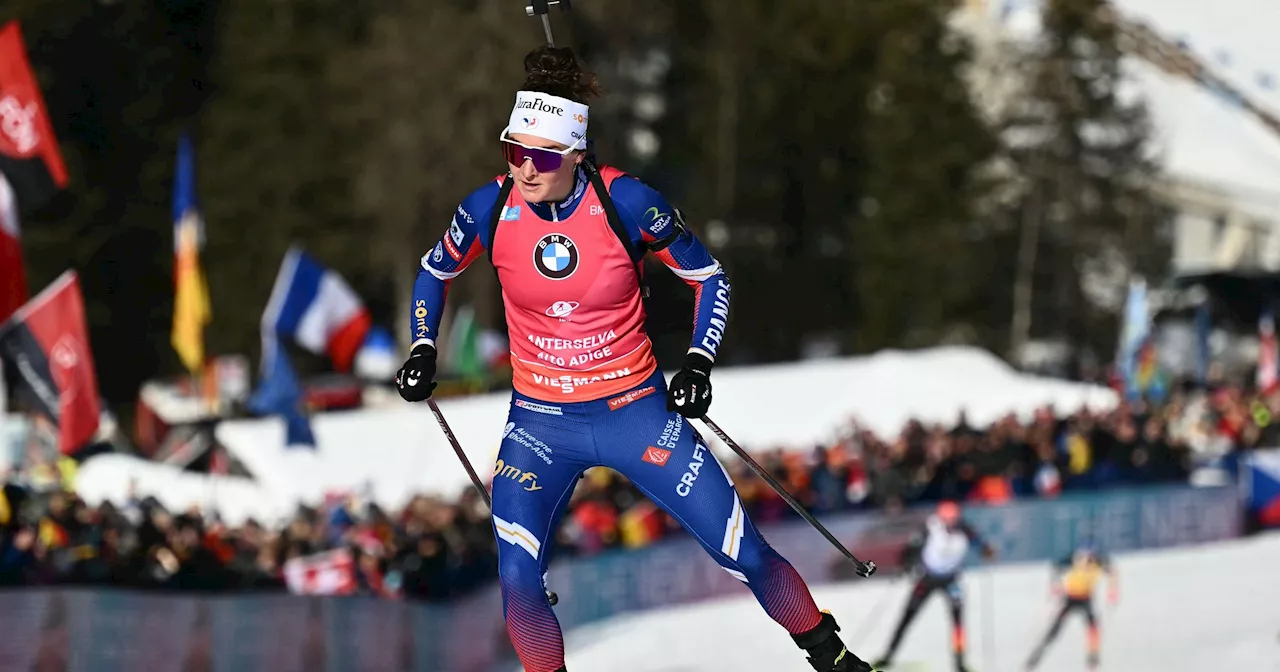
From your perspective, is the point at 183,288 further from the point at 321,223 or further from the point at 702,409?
the point at 321,223

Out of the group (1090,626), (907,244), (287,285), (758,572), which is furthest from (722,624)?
(907,244)

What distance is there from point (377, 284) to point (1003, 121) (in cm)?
1594

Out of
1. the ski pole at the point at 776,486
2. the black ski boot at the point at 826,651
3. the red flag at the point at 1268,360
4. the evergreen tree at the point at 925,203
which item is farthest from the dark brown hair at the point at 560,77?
the evergreen tree at the point at 925,203

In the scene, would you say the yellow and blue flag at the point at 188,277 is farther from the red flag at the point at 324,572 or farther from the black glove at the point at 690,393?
the black glove at the point at 690,393

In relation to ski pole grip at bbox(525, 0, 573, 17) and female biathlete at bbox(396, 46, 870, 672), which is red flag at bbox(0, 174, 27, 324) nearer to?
female biathlete at bbox(396, 46, 870, 672)

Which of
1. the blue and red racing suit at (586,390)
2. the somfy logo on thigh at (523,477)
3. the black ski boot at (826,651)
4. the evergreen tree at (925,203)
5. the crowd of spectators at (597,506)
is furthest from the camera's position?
the evergreen tree at (925,203)

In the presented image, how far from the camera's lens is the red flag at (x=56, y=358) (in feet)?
44.2

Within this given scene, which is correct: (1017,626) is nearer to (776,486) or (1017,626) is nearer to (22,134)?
(22,134)

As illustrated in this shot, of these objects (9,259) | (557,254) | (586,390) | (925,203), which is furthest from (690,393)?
(925,203)

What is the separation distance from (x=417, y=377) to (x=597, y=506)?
11.7 meters

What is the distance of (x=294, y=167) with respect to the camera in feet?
150

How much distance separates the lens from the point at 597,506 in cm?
1822

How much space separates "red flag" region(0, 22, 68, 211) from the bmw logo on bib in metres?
9.25

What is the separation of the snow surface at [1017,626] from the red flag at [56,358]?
525cm
